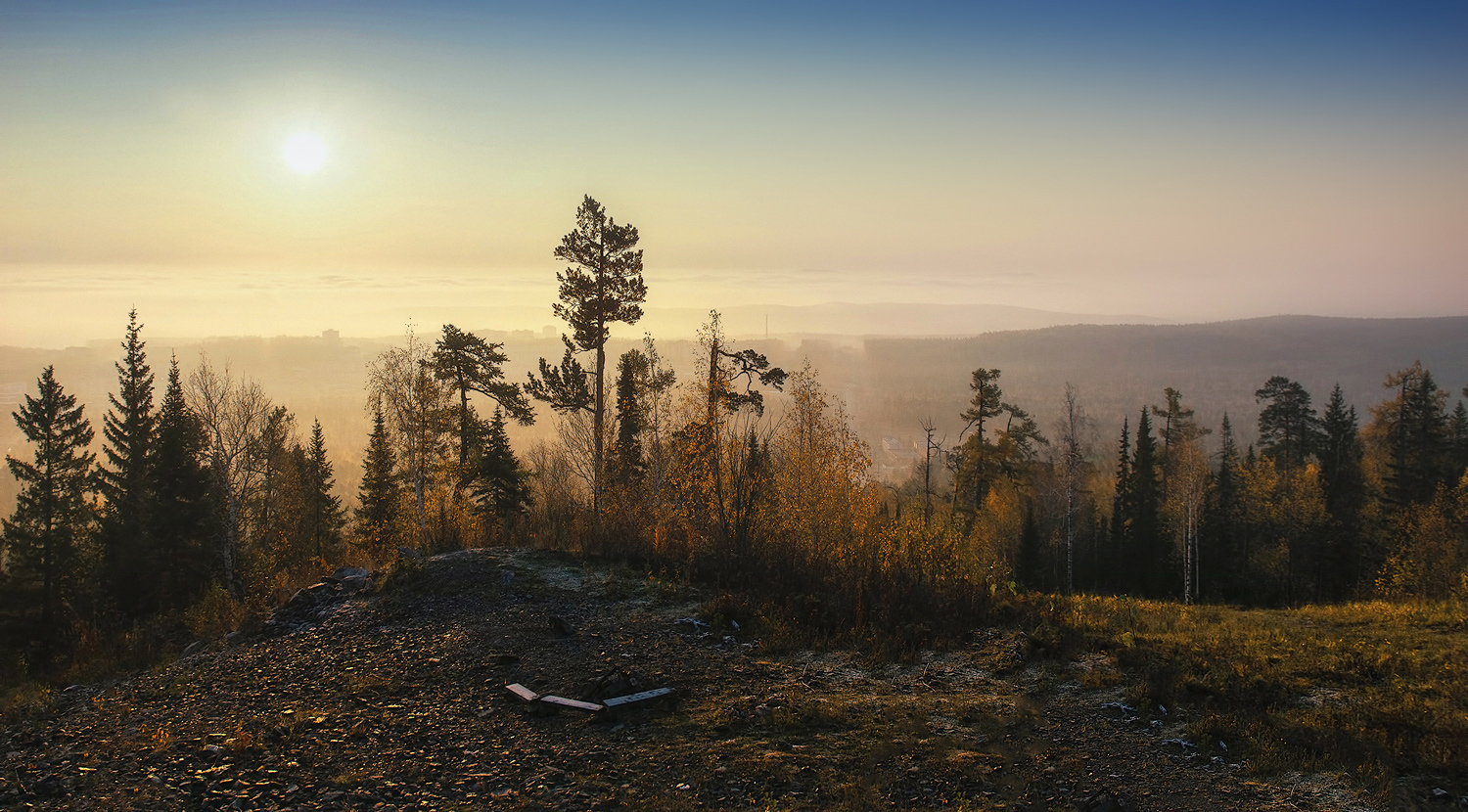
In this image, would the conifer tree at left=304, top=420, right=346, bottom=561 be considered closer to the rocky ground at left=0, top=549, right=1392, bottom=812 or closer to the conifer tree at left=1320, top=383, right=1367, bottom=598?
the rocky ground at left=0, top=549, right=1392, bottom=812

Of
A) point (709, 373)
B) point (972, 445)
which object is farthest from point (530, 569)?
point (972, 445)

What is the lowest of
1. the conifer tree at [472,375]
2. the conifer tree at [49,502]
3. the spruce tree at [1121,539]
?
the spruce tree at [1121,539]

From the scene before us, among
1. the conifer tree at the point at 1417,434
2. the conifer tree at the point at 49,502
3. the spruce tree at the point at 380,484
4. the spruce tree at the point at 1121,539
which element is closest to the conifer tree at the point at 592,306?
the spruce tree at the point at 380,484

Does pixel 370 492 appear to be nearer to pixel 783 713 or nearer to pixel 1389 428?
pixel 783 713

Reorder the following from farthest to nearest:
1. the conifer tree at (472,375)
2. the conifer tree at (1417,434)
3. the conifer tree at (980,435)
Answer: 1. the conifer tree at (1417,434)
2. the conifer tree at (980,435)
3. the conifer tree at (472,375)

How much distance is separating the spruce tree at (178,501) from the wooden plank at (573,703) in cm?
3018

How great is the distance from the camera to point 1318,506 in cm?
4316

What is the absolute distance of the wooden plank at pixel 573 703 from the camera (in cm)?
901

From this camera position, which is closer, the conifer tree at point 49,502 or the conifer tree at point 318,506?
the conifer tree at point 49,502

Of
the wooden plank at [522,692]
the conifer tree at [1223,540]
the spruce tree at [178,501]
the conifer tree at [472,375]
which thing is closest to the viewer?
the wooden plank at [522,692]

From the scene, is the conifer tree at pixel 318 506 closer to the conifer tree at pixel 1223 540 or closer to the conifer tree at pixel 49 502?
the conifer tree at pixel 49 502

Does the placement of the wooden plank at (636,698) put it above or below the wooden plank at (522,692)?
above

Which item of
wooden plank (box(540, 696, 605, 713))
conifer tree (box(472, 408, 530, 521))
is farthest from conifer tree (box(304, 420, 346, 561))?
wooden plank (box(540, 696, 605, 713))

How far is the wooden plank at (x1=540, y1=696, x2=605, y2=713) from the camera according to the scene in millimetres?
9008
